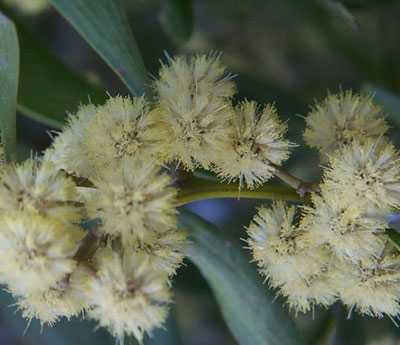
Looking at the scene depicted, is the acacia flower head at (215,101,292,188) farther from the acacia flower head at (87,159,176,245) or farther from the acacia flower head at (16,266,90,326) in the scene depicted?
the acacia flower head at (16,266,90,326)

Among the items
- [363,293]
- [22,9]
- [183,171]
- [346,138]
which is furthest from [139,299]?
[22,9]

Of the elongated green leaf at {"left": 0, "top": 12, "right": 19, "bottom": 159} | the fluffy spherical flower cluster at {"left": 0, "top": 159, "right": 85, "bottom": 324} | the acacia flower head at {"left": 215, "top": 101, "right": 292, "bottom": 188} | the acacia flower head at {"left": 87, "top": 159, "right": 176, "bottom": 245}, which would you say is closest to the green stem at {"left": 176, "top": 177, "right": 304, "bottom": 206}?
the acacia flower head at {"left": 215, "top": 101, "right": 292, "bottom": 188}

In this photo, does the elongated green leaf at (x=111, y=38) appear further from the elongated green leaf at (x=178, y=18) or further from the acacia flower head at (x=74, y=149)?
the elongated green leaf at (x=178, y=18)

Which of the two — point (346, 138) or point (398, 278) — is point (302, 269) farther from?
point (346, 138)

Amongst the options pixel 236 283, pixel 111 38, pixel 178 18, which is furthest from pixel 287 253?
pixel 178 18

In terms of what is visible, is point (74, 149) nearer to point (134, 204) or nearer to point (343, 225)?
point (134, 204)

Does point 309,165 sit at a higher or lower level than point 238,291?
higher
